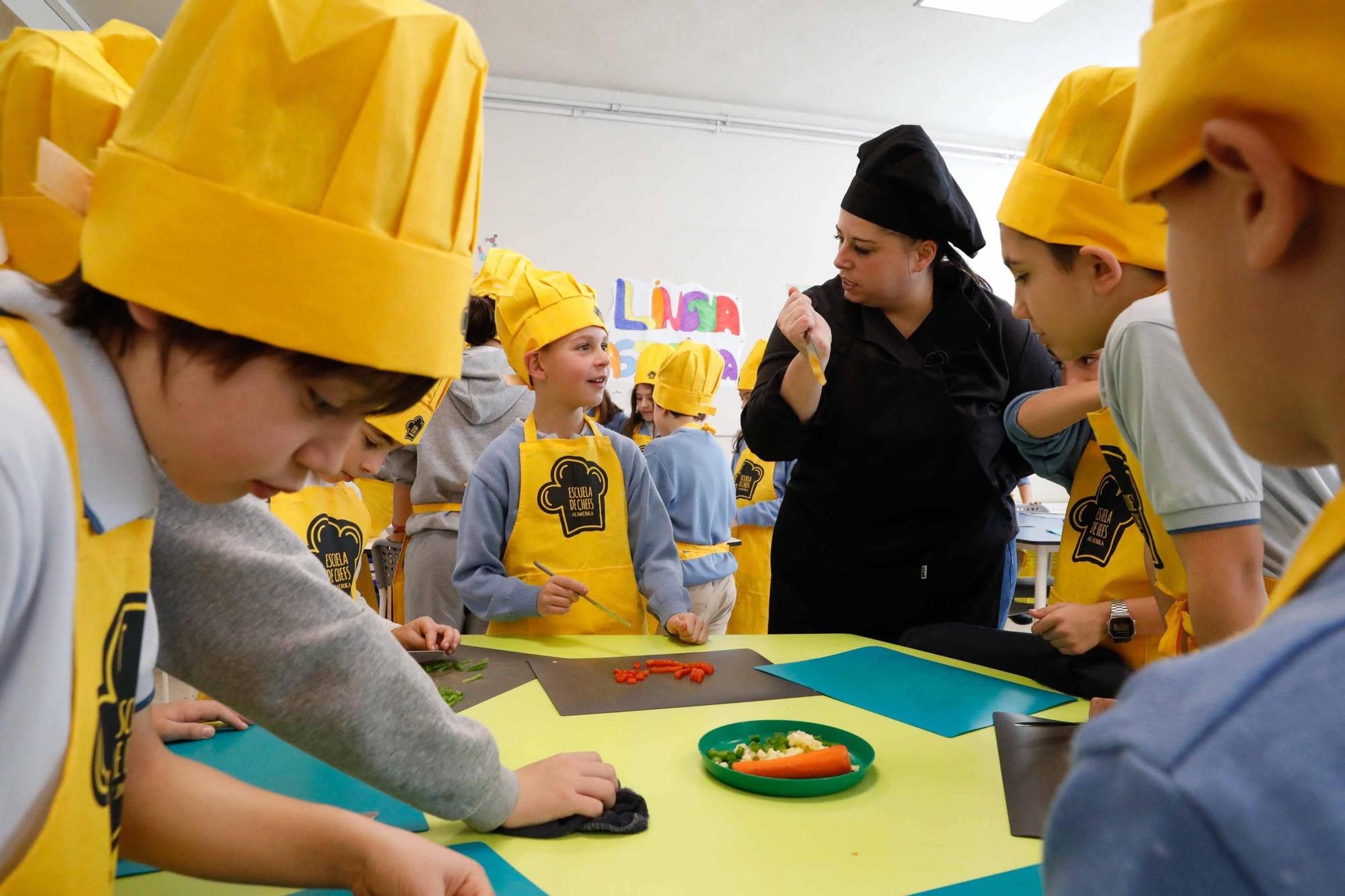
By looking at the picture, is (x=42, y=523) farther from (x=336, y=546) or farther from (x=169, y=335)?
(x=336, y=546)

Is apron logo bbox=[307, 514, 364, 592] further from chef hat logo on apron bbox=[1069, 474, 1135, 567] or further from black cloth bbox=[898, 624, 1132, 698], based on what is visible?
chef hat logo on apron bbox=[1069, 474, 1135, 567]

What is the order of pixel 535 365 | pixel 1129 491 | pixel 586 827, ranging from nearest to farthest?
pixel 586 827, pixel 1129 491, pixel 535 365

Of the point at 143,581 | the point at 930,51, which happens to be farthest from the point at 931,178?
the point at 930,51

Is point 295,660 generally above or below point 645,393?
below

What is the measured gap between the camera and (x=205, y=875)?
0.83 metres

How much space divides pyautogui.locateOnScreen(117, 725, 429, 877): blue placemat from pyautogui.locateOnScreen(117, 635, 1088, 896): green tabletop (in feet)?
0.22

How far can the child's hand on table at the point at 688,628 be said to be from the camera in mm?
1822

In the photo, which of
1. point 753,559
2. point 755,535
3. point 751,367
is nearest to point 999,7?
point 751,367

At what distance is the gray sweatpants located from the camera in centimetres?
311

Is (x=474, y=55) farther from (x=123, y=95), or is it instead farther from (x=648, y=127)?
(x=648, y=127)

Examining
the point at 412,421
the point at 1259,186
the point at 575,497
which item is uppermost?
the point at 1259,186

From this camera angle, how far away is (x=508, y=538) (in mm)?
2287

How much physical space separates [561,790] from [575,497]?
136cm

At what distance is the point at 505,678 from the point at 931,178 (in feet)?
4.36
